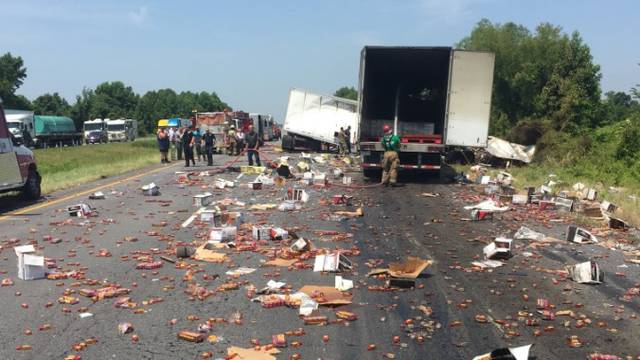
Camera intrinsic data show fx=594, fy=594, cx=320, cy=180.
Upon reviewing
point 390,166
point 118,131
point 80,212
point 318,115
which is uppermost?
point 318,115

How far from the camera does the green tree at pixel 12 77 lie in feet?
293

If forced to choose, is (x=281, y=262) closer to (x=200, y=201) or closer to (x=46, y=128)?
(x=200, y=201)

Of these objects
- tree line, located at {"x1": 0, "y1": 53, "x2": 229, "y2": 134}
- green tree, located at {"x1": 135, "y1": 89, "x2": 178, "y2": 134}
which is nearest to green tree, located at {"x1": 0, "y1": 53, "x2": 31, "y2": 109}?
tree line, located at {"x1": 0, "y1": 53, "x2": 229, "y2": 134}

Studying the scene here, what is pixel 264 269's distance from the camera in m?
7.49

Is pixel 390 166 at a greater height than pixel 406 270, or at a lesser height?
greater

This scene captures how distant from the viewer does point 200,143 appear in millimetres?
29078

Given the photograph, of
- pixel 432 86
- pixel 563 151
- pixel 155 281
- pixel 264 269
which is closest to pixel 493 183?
pixel 432 86

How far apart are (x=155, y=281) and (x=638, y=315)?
514cm

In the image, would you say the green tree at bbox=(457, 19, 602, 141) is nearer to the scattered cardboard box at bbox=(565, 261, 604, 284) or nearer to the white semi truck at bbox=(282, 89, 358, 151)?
the white semi truck at bbox=(282, 89, 358, 151)

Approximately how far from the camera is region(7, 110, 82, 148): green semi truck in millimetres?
51594

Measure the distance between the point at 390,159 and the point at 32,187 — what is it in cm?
973

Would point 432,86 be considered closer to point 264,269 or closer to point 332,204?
point 332,204

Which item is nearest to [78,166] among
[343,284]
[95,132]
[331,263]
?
[331,263]

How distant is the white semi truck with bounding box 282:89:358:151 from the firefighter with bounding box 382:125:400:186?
16.9 metres
